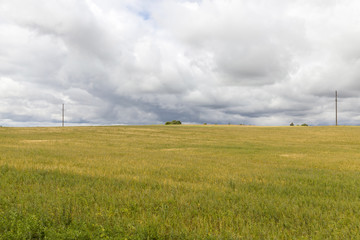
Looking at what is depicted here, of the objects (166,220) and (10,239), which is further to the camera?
(166,220)

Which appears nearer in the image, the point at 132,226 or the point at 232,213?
the point at 132,226

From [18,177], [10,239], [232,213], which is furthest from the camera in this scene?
[18,177]

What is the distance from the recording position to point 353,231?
18.5 ft

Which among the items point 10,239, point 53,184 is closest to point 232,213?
point 10,239

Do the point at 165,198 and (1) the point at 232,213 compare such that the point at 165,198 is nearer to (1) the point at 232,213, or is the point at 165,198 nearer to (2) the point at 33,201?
(1) the point at 232,213

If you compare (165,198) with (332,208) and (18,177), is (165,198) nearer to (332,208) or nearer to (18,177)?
(332,208)

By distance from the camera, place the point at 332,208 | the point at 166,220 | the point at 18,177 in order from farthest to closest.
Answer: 1. the point at 18,177
2. the point at 332,208
3. the point at 166,220

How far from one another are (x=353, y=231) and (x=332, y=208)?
5.43 feet

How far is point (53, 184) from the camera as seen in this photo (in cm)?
953

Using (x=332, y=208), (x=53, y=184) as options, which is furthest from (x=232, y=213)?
(x=53, y=184)

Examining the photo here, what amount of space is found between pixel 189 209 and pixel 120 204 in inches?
83.7

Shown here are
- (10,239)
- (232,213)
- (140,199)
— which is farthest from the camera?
(140,199)

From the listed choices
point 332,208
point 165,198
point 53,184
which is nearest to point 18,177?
point 53,184

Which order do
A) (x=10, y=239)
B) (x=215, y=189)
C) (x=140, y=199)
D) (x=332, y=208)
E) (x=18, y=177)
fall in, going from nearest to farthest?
(x=10, y=239) → (x=332, y=208) → (x=140, y=199) → (x=215, y=189) → (x=18, y=177)
